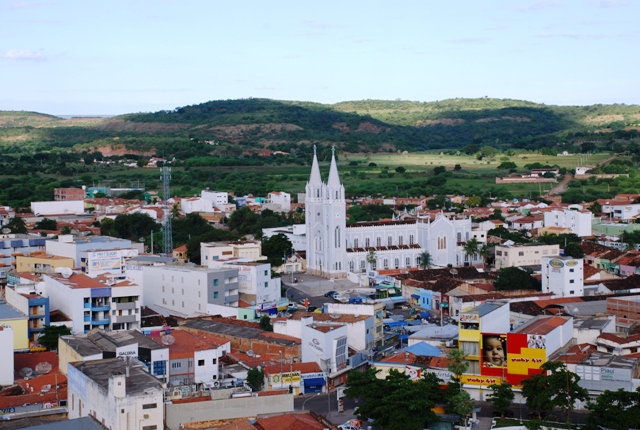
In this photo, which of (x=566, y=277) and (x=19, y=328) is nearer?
(x=19, y=328)

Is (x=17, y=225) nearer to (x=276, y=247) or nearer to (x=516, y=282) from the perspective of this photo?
(x=276, y=247)

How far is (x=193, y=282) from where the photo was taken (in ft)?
131

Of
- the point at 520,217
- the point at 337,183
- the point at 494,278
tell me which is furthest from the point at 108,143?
the point at 494,278

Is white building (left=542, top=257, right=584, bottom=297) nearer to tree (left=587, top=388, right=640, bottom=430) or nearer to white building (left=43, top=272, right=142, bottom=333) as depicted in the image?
tree (left=587, top=388, right=640, bottom=430)

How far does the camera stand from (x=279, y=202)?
7769 cm

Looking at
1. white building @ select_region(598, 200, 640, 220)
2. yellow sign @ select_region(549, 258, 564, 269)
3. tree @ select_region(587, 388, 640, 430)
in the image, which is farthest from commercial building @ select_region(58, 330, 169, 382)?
white building @ select_region(598, 200, 640, 220)

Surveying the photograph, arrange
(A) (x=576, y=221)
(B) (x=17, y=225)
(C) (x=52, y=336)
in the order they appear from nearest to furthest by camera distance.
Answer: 1. (C) (x=52, y=336)
2. (B) (x=17, y=225)
3. (A) (x=576, y=221)

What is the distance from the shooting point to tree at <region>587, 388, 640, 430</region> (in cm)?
2464

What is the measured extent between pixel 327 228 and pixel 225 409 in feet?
90.6

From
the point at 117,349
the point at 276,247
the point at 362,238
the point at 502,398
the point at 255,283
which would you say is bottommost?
the point at 502,398

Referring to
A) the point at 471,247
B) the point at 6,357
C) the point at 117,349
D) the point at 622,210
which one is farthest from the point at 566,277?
the point at 622,210

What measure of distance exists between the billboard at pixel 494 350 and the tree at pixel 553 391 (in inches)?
83.5

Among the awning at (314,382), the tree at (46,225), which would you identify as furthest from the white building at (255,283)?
the tree at (46,225)

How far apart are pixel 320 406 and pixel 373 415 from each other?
2.73 metres
